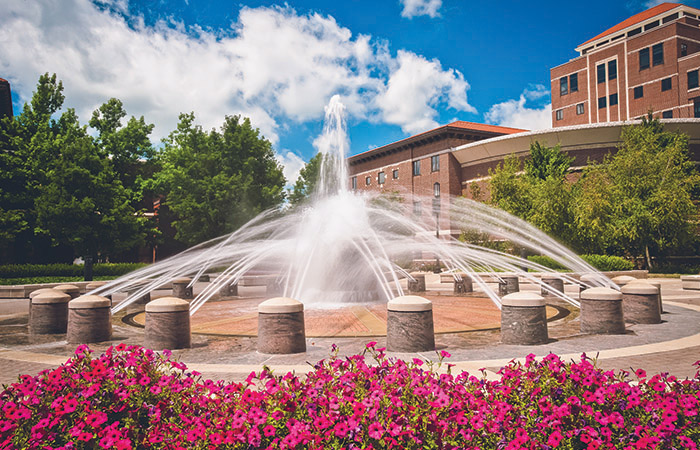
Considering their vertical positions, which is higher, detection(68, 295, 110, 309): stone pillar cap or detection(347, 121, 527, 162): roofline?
detection(347, 121, 527, 162): roofline

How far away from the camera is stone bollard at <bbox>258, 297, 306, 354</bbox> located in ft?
28.6

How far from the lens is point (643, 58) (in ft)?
195

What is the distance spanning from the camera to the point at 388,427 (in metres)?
3.53

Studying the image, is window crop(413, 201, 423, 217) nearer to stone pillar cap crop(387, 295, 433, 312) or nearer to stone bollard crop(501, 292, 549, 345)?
stone bollard crop(501, 292, 549, 345)


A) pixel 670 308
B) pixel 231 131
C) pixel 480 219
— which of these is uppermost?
pixel 231 131

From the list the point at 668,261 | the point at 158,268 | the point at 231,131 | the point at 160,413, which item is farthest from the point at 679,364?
the point at 231,131

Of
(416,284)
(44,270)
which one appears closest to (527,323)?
(416,284)

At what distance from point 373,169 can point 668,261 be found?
42.1m

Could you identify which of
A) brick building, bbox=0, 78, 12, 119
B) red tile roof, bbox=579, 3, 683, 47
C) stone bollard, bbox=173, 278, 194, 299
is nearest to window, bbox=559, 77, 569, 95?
red tile roof, bbox=579, 3, 683, 47

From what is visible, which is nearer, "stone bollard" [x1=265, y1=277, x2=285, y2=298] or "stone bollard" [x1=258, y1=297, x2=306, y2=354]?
"stone bollard" [x1=258, y1=297, x2=306, y2=354]

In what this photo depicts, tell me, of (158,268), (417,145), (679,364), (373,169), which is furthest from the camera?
(373,169)

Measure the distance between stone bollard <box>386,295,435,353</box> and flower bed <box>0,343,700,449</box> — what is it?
→ 400 centimetres

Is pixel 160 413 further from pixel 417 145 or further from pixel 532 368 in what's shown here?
pixel 417 145

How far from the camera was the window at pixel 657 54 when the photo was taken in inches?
2261
